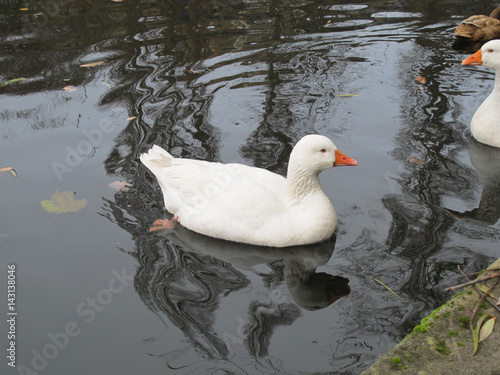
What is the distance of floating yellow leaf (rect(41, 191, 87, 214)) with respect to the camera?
5.72 metres

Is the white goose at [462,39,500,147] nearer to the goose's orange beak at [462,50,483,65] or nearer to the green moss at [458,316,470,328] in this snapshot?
the goose's orange beak at [462,50,483,65]

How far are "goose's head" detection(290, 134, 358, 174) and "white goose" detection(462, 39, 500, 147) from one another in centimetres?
260

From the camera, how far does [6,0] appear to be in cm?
1262

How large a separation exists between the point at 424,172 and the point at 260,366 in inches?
132

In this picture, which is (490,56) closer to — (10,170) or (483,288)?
(483,288)

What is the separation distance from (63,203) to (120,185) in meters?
0.64

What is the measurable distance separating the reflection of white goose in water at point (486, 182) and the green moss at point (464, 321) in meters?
2.16

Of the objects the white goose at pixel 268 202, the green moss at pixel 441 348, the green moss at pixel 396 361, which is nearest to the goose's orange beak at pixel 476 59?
the white goose at pixel 268 202

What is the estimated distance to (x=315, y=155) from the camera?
197 inches

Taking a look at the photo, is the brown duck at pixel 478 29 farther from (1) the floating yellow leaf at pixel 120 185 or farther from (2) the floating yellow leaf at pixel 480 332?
(2) the floating yellow leaf at pixel 480 332

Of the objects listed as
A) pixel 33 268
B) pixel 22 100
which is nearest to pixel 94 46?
pixel 22 100

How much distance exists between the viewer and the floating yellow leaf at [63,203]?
5.72 meters

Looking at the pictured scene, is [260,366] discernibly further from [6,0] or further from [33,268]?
[6,0]

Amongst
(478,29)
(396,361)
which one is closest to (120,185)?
(396,361)
